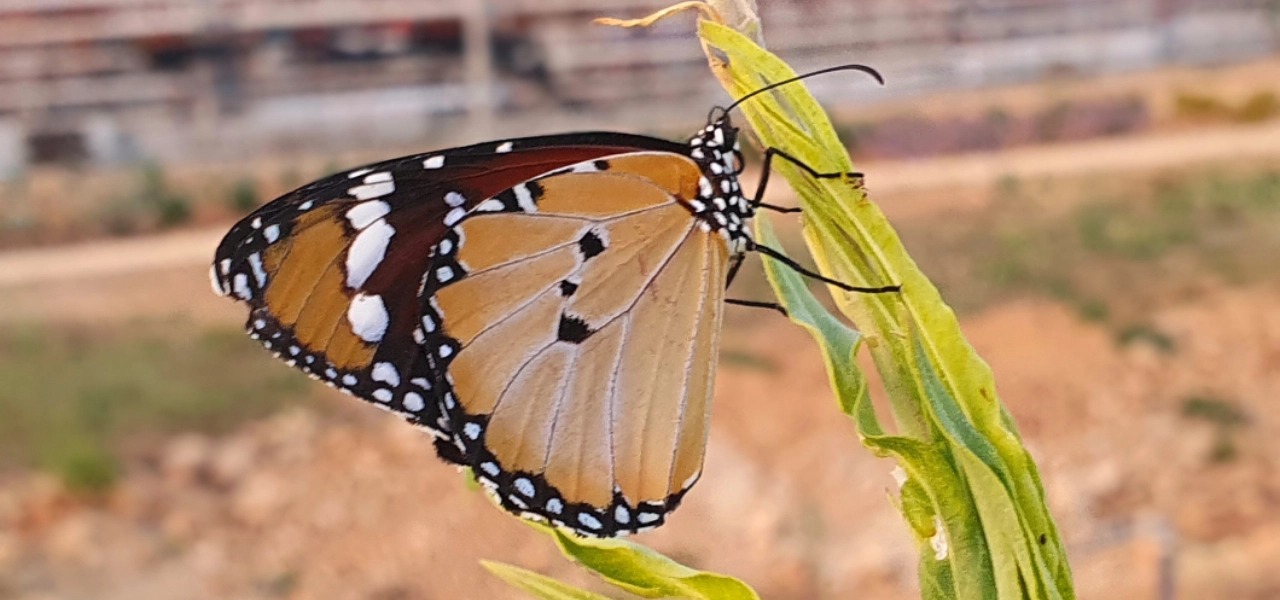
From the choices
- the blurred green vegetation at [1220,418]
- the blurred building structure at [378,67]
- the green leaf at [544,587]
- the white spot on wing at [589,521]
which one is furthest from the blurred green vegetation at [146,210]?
the green leaf at [544,587]

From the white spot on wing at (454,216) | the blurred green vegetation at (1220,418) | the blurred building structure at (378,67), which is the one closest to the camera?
the white spot on wing at (454,216)

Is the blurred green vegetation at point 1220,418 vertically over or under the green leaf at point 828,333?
over

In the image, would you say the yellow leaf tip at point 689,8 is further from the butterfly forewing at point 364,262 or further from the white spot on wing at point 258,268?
the white spot on wing at point 258,268

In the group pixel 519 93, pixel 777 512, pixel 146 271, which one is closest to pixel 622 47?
pixel 519 93

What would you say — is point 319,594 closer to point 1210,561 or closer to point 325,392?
point 325,392

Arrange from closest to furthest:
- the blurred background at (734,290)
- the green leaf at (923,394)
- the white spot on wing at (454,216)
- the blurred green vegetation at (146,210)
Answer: the green leaf at (923,394), the white spot on wing at (454,216), the blurred background at (734,290), the blurred green vegetation at (146,210)

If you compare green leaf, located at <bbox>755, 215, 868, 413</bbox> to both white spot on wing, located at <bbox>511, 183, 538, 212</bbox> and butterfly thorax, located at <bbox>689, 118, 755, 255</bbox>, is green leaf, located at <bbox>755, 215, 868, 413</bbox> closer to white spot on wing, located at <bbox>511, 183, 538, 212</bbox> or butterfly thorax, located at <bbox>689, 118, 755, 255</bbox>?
butterfly thorax, located at <bbox>689, 118, 755, 255</bbox>
